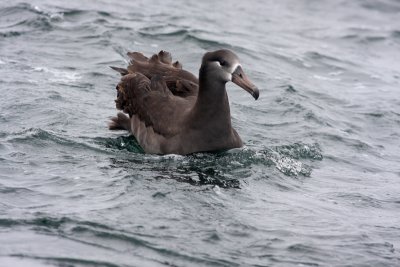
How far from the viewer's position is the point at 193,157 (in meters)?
9.95

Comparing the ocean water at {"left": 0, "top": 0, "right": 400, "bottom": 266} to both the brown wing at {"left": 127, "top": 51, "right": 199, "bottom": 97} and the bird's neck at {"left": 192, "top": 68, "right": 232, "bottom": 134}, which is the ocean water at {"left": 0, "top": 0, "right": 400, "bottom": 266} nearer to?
the bird's neck at {"left": 192, "top": 68, "right": 232, "bottom": 134}

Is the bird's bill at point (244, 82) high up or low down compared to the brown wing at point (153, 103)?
up

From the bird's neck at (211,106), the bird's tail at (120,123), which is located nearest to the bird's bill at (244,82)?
the bird's neck at (211,106)

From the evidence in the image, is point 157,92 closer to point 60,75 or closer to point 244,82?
point 244,82

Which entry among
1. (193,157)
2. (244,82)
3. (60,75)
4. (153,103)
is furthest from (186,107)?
(60,75)

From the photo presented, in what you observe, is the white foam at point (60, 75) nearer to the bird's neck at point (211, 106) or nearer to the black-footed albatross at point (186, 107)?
the black-footed albatross at point (186, 107)

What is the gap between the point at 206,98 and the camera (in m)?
10.0

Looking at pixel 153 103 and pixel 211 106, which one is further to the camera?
pixel 153 103

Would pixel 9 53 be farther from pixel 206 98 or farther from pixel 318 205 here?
pixel 318 205

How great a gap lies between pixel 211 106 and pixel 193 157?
24.6 inches

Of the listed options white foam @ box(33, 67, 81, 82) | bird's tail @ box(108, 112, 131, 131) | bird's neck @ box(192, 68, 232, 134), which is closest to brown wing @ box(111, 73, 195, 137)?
bird's tail @ box(108, 112, 131, 131)

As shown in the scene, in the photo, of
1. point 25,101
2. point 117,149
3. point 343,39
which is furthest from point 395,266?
point 343,39

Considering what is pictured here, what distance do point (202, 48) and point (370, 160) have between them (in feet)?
19.6

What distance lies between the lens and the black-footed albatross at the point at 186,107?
9969 millimetres
